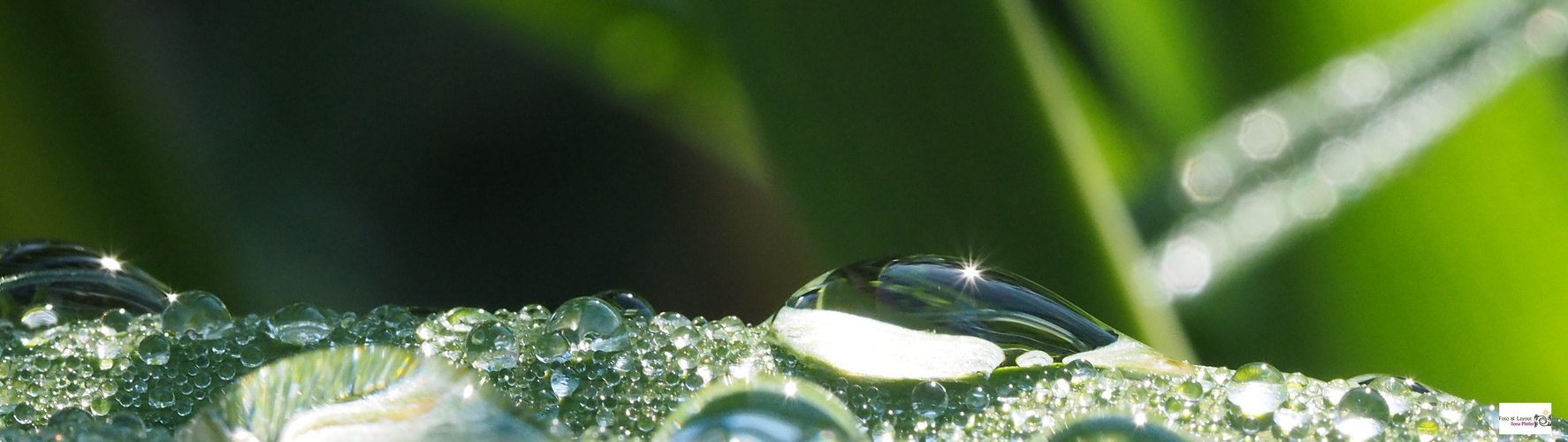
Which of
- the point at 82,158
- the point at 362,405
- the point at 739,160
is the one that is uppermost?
the point at 739,160

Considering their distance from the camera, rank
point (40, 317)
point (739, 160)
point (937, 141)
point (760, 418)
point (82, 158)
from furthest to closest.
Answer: point (739, 160) → point (82, 158) → point (937, 141) → point (40, 317) → point (760, 418)

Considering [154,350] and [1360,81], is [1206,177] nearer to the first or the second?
[1360,81]

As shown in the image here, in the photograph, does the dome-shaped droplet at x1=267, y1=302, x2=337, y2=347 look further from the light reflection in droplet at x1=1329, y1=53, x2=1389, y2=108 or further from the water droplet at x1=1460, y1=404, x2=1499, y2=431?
the light reflection in droplet at x1=1329, y1=53, x2=1389, y2=108

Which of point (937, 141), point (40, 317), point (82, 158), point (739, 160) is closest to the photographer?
point (40, 317)

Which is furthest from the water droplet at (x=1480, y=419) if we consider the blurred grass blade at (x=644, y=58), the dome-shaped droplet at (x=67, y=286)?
the blurred grass blade at (x=644, y=58)

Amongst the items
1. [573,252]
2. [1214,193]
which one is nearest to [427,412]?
[1214,193]

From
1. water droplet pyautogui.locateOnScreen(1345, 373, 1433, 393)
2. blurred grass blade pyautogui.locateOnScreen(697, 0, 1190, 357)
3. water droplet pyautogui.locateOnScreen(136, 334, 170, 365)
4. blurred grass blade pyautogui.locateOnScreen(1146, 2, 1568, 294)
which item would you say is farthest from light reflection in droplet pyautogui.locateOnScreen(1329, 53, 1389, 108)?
water droplet pyautogui.locateOnScreen(136, 334, 170, 365)

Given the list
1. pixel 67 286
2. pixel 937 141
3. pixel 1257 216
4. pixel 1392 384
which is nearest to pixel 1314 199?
pixel 1257 216

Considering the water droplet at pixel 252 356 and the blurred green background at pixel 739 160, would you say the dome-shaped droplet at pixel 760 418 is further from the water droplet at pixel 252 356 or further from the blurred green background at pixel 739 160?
the blurred green background at pixel 739 160

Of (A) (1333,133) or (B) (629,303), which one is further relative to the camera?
(A) (1333,133)
